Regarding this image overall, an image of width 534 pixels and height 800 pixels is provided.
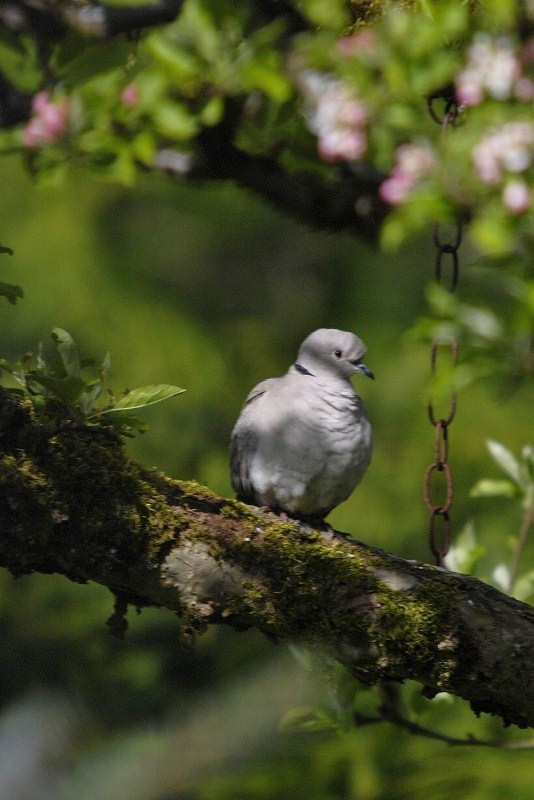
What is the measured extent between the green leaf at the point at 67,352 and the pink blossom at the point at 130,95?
1299 millimetres

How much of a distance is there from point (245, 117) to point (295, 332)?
1842 mm

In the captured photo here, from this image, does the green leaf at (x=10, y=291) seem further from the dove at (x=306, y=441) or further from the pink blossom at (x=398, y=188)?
the pink blossom at (x=398, y=188)

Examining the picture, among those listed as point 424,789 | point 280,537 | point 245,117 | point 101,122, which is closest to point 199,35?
point 101,122

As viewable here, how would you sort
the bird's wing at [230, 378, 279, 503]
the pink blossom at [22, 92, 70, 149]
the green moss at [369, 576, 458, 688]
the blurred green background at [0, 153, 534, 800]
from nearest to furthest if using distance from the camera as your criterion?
the blurred green background at [0, 153, 534, 800] < the green moss at [369, 576, 458, 688] < the bird's wing at [230, 378, 279, 503] < the pink blossom at [22, 92, 70, 149]

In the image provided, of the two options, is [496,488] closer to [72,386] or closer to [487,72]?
[487,72]

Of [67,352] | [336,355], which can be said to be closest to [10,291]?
[67,352]

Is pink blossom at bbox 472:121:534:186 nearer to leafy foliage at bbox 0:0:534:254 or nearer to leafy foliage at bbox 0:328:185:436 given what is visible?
leafy foliage at bbox 0:0:534:254

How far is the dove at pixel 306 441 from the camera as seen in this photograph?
2959mm

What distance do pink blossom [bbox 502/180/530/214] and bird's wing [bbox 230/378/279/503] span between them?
0.89 meters

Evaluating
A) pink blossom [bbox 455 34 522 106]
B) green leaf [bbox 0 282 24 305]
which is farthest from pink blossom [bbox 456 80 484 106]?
green leaf [bbox 0 282 24 305]

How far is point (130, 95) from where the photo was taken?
327 cm

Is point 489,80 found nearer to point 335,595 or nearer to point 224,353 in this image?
point 335,595

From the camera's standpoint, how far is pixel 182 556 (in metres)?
2.23

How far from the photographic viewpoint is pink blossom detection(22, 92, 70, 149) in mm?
3379
